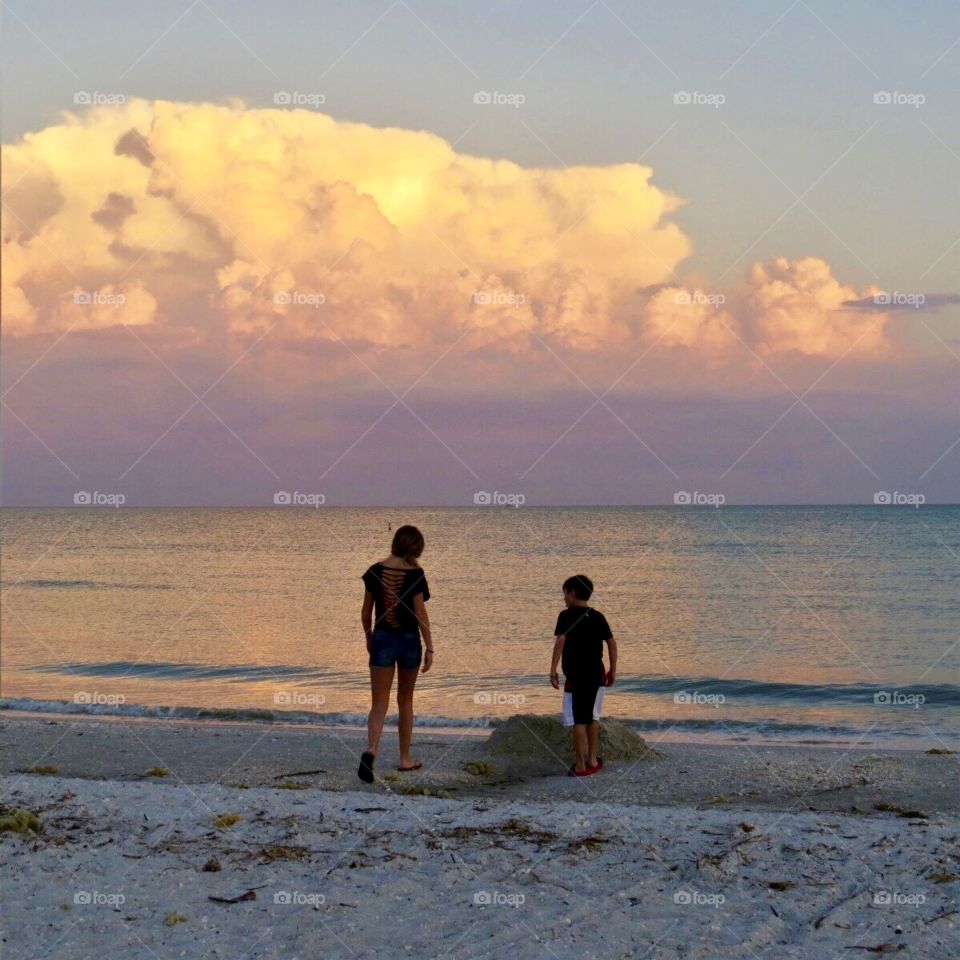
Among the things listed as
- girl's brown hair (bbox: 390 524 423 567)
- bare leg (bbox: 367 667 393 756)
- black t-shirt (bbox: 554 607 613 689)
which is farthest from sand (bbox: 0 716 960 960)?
girl's brown hair (bbox: 390 524 423 567)

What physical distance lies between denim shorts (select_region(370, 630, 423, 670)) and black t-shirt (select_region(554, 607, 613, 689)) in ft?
4.49

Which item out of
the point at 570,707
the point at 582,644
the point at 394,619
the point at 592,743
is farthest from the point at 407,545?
the point at 592,743

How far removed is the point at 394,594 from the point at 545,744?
2663 millimetres

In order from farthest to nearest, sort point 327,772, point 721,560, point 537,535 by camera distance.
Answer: point 537,535
point 721,560
point 327,772

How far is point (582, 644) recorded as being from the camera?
999 centimetres

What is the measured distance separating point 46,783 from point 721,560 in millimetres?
48175

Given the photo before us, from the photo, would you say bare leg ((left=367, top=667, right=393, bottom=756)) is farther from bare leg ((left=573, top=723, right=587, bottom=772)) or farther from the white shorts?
bare leg ((left=573, top=723, right=587, bottom=772))

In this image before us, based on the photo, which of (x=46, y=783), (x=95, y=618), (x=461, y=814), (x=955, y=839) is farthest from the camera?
(x=95, y=618)

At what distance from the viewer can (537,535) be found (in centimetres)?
8350

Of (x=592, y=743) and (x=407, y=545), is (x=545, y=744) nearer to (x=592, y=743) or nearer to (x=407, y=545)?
(x=592, y=743)

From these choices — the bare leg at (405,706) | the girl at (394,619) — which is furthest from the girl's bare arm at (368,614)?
the bare leg at (405,706)

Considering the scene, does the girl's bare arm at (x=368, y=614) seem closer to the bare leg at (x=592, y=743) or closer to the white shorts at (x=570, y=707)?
the white shorts at (x=570, y=707)

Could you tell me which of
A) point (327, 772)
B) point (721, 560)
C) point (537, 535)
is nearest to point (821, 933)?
point (327, 772)

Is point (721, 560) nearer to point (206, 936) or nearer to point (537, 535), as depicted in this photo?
point (537, 535)
